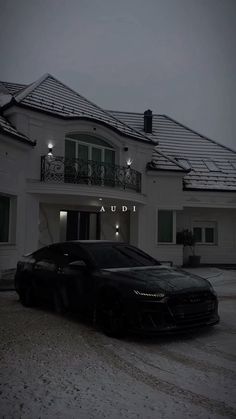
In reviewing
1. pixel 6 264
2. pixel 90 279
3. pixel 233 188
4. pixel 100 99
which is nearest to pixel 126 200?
pixel 6 264

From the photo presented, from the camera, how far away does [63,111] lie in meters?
16.5

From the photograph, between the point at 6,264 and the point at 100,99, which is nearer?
the point at 6,264

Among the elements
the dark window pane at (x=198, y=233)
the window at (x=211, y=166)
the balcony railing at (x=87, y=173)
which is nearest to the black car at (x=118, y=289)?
the balcony railing at (x=87, y=173)

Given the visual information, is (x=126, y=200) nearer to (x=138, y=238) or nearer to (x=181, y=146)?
(x=138, y=238)

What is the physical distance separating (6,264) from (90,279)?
312 inches

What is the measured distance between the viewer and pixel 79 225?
18062 millimetres

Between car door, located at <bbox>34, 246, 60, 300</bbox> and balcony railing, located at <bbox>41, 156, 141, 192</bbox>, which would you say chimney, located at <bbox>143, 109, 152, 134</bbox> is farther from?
car door, located at <bbox>34, 246, 60, 300</bbox>

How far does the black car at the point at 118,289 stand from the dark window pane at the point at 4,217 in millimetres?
6021

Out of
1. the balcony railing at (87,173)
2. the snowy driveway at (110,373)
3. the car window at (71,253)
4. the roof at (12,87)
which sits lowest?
the snowy driveway at (110,373)

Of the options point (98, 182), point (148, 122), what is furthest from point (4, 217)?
point (148, 122)

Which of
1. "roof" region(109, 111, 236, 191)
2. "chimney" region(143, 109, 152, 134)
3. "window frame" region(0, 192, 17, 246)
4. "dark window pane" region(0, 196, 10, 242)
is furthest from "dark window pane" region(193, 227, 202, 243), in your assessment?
"dark window pane" region(0, 196, 10, 242)

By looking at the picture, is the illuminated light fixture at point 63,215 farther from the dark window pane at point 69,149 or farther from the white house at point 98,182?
the dark window pane at point 69,149

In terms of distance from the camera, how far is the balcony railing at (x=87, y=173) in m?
15.2

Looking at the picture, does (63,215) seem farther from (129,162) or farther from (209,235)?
(209,235)
